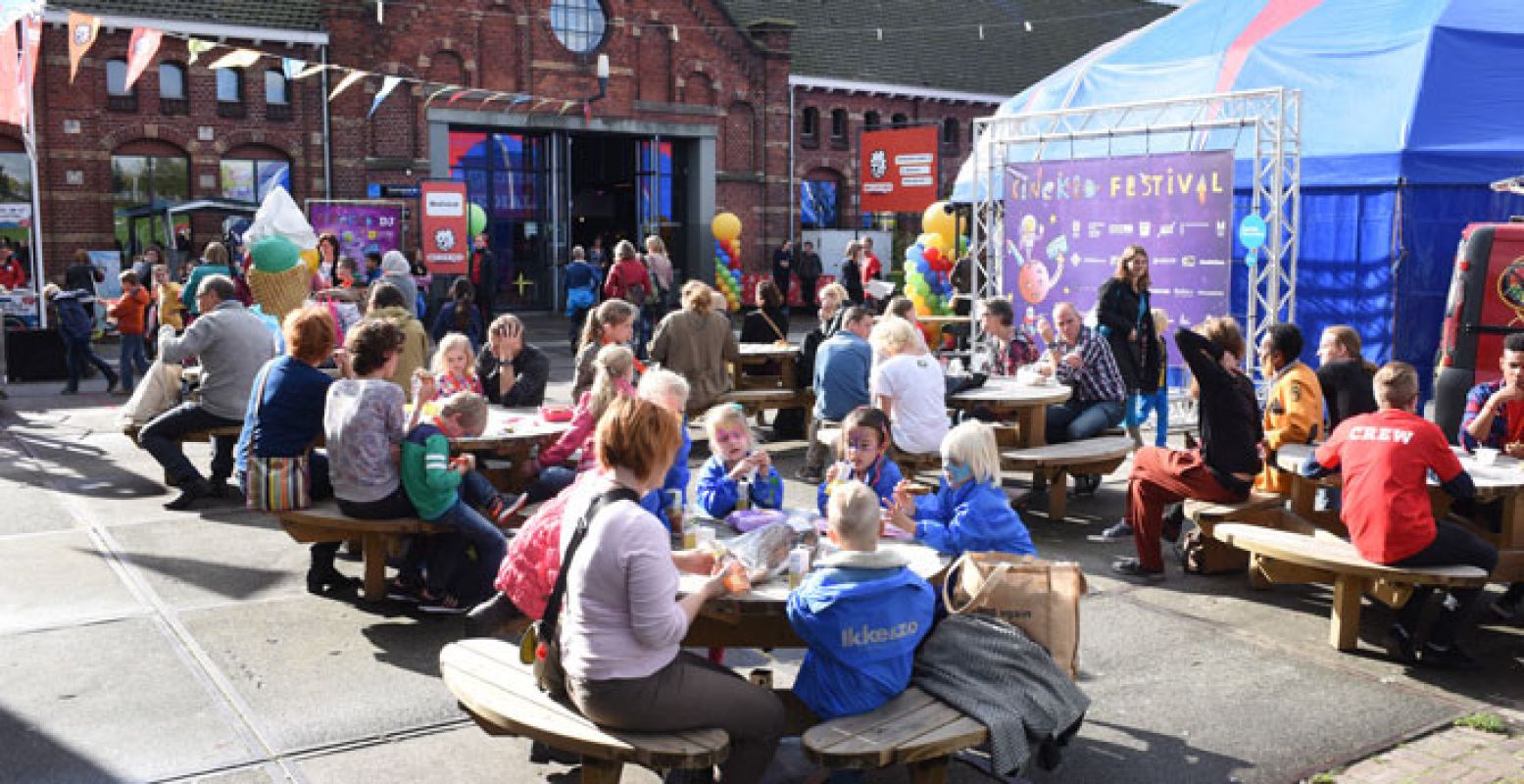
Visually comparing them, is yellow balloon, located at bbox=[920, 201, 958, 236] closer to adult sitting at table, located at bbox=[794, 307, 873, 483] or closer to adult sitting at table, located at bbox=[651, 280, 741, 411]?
adult sitting at table, located at bbox=[651, 280, 741, 411]

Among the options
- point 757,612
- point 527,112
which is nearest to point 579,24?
point 527,112

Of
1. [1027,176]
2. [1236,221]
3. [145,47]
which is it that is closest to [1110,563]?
[1027,176]

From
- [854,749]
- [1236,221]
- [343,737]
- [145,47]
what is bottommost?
[343,737]

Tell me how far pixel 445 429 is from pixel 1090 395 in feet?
16.4

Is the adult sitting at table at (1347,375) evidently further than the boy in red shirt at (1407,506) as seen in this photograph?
Yes

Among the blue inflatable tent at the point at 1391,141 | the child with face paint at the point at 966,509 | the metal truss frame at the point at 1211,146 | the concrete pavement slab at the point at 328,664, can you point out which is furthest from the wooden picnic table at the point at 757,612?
the blue inflatable tent at the point at 1391,141

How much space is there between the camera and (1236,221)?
1481 cm

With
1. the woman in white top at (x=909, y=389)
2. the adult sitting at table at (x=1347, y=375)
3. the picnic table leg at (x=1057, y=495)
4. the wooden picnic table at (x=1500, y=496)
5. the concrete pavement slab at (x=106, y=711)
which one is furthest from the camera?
the picnic table leg at (x=1057, y=495)

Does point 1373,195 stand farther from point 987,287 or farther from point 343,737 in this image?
point 343,737

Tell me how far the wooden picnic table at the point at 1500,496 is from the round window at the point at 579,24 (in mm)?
23538

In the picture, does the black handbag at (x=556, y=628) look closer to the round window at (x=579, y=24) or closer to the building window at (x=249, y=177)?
the building window at (x=249, y=177)

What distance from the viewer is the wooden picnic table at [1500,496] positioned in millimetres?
6133

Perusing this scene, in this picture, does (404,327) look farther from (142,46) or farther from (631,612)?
(142,46)

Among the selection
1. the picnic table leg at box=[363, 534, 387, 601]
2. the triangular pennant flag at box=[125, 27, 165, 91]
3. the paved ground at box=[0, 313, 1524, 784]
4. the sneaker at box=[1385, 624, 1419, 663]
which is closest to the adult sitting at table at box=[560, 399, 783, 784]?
the paved ground at box=[0, 313, 1524, 784]
